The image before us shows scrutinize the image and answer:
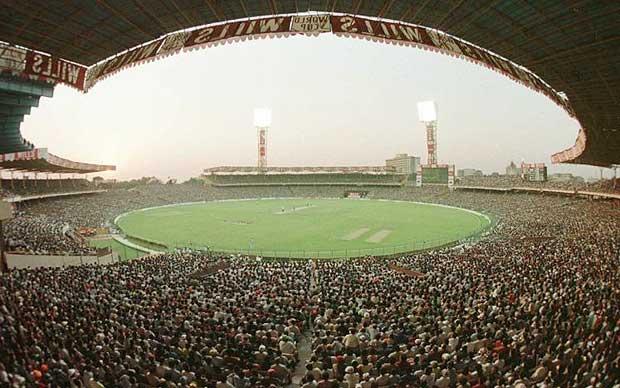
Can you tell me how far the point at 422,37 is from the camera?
621 inches

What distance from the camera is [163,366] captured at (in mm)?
9352

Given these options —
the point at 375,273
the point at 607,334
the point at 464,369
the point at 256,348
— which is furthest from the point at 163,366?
the point at 375,273

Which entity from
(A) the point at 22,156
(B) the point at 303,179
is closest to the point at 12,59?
(A) the point at 22,156

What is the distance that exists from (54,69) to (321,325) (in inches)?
530

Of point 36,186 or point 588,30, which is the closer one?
point 588,30

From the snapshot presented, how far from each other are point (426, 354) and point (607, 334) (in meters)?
4.92

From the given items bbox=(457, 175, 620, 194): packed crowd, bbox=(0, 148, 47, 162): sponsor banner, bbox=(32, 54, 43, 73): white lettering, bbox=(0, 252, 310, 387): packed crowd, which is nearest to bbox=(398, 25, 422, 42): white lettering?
bbox=(0, 252, 310, 387): packed crowd

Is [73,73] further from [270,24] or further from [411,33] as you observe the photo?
[411,33]

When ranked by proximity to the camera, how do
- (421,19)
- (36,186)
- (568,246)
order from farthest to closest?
(36,186) → (568,246) → (421,19)

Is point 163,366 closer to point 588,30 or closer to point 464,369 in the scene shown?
point 464,369

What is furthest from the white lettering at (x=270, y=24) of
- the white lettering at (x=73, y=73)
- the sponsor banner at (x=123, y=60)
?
the white lettering at (x=73, y=73)

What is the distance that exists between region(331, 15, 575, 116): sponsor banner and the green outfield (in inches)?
721

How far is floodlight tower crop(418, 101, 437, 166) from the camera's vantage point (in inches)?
3529

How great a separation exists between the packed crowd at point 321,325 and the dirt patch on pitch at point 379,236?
17894mm
